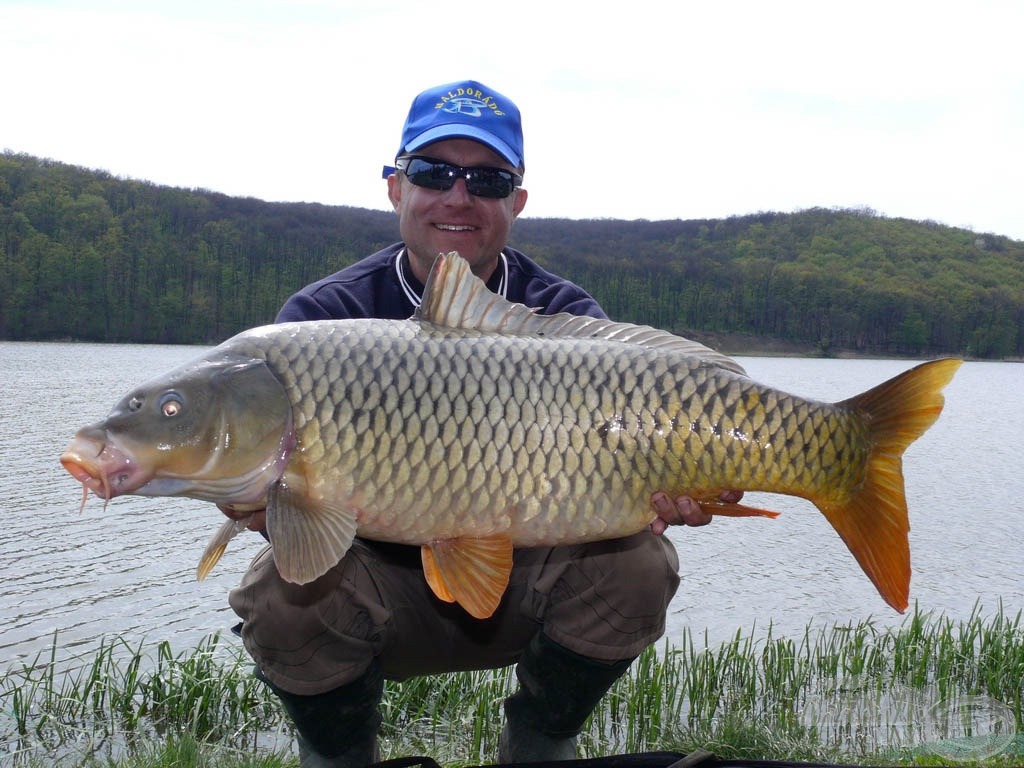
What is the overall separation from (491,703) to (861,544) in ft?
6.07

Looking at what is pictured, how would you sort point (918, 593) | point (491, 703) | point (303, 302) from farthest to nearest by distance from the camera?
point (918, 593), point (491, 703), point (303, 302)

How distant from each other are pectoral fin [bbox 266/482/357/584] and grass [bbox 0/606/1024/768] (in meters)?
0.98

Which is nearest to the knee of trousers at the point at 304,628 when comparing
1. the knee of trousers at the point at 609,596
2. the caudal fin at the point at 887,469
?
the knee of trousers at the point at 609,596

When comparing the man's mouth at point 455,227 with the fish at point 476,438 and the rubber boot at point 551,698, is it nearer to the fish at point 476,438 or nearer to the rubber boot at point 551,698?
the fish at point 476,438

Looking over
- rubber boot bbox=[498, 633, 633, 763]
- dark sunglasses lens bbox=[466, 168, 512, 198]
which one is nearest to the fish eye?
rubber boot bbox=[498, 633, 633, 763]

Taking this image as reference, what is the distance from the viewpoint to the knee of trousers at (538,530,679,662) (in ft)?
7.26

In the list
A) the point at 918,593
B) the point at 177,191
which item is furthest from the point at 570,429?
the point at 177,191

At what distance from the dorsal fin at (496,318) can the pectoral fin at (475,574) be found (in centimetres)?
44

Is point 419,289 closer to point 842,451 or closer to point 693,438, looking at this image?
point 693,438

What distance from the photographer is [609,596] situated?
7.29 feet

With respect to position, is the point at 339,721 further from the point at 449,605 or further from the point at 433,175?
the point at 433,175

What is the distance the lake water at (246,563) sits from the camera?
5703 millimetres

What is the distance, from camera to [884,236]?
4894 cm

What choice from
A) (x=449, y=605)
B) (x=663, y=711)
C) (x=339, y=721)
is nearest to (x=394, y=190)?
(x=449, y=605)
